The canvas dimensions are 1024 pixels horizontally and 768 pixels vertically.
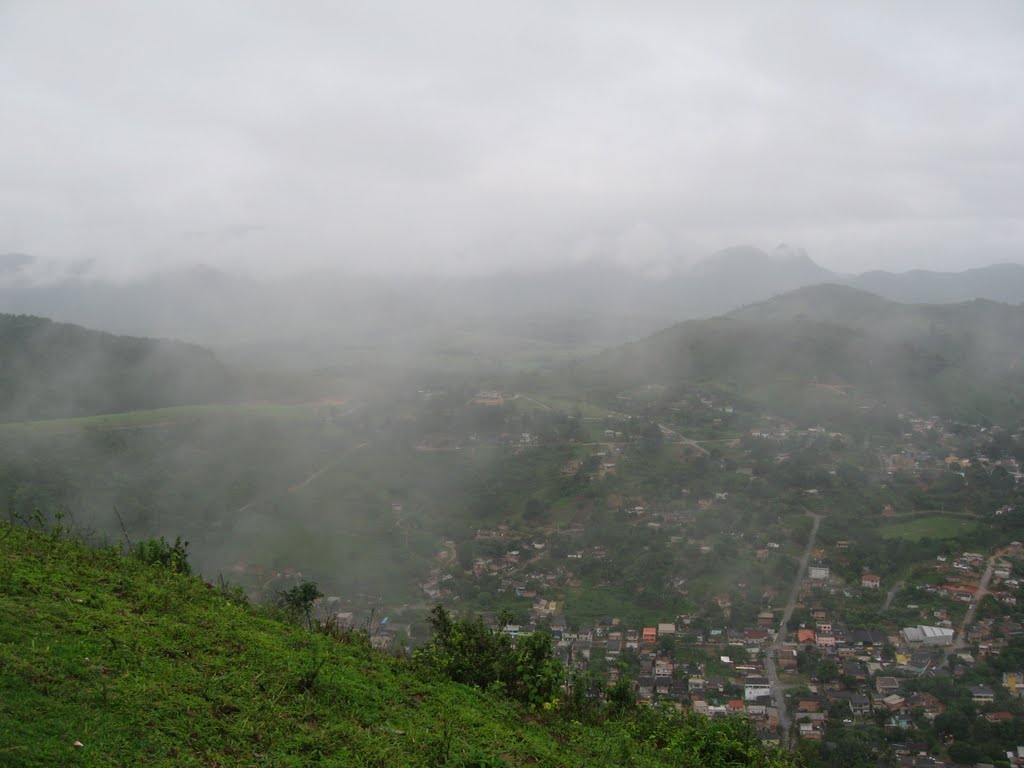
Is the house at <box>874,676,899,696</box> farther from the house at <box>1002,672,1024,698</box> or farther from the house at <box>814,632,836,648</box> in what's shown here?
the house at <box>1002,672,1024,698</box>

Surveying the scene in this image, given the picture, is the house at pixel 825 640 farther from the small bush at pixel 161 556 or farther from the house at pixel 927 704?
the small bush at pixel 161 556

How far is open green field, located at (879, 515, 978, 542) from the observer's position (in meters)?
23.3

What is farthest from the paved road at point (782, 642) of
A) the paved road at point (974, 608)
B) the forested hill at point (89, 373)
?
the forested hill at point (89, 373)

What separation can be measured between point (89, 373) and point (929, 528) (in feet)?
120

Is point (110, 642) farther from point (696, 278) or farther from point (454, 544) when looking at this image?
point (696, 278)

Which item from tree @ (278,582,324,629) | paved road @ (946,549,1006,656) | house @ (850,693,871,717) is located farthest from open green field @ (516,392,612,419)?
tree @ (278,582,324,629)

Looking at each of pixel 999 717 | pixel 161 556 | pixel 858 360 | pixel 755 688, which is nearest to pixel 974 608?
pixel 999 717

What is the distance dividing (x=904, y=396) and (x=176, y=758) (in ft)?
145

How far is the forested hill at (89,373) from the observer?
88.5 feet

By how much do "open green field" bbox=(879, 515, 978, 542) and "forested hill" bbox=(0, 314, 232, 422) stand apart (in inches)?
1253

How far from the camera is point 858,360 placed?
43719mm

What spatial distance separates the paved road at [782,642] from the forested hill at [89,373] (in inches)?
1087

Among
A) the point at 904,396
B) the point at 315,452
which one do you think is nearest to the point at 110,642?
the point at 315,452

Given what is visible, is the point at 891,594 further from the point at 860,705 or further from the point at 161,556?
the point at 161,556
